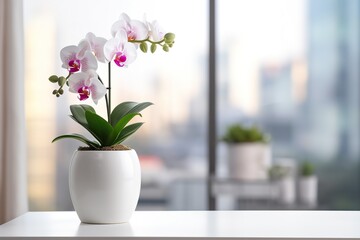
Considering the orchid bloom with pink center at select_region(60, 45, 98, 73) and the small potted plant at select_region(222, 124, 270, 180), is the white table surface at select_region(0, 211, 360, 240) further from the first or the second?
the small potted plant at select_region(222, 124, 270, 180)

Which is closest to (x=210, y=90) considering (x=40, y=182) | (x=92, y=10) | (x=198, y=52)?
(x=198, y=52)

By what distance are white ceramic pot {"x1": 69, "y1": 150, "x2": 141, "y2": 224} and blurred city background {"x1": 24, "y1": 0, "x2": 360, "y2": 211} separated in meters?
2.48

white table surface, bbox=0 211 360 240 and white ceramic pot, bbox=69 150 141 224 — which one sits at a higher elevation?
white ceramic pot, bbox=69 150 141 224

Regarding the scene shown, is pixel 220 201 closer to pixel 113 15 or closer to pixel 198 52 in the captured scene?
pixel 198 52

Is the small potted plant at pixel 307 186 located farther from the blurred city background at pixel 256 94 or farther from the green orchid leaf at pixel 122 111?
the green orchid leaf at pixel 122 111


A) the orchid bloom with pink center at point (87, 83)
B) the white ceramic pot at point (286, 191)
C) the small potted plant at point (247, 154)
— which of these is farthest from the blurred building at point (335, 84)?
the orchid bloom with pink center at point (87, 83)

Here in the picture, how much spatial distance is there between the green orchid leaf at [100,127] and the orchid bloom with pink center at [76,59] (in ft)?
0.37

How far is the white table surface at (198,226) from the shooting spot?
1443mm

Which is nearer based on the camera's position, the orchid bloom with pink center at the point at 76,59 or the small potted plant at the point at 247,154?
the orchid bloom with pink center at the point at 76,59

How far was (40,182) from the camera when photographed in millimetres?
4180

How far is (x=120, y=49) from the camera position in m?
1.62

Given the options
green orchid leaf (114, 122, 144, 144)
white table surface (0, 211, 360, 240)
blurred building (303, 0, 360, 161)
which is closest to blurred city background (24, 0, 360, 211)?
blurred building (303, 0, 360, 161)

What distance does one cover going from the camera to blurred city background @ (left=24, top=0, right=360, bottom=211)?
4.13 metres

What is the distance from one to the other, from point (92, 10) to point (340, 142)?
1.73 meters
